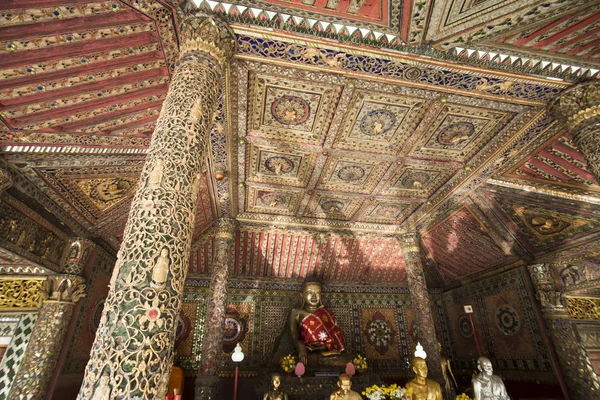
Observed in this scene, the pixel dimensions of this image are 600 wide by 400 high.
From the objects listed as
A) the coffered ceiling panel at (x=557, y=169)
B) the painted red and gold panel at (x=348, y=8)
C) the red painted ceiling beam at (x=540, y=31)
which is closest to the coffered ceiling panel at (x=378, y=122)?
the painted red and gold panel at (x=348, y=8)

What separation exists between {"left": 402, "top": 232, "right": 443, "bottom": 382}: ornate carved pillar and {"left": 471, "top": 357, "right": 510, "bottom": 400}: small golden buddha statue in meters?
2.06

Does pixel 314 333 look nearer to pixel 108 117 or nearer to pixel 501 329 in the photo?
pixel 501 329

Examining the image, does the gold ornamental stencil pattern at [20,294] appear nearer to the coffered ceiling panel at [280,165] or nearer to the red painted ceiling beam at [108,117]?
the red painted ceiling beam at [108,117]

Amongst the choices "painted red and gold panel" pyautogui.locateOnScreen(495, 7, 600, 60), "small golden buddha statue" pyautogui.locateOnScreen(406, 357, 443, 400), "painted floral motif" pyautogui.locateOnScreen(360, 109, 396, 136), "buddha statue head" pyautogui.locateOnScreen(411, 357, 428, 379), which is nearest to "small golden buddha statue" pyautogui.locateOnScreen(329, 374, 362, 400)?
"small golden buddha statue" pyautogui.locateOnScreen(406, 357, 443, 400)

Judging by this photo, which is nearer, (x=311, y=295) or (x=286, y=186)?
(x=286, y=186)

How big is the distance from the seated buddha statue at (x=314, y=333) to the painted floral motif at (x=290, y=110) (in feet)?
17.5

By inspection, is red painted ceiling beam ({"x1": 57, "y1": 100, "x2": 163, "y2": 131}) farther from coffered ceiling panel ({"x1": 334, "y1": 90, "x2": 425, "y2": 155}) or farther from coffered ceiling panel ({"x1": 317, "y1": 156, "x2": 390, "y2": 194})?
coffered ceiling panel ({"x1": 317, "y1": 156, "x2": 390, "y2": 194})

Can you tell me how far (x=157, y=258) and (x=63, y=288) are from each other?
482 cm

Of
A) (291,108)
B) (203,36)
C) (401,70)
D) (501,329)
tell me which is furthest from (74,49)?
(501,329)

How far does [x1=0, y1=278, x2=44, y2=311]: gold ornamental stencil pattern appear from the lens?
5.48 meters

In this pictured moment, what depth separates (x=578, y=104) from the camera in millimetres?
3822

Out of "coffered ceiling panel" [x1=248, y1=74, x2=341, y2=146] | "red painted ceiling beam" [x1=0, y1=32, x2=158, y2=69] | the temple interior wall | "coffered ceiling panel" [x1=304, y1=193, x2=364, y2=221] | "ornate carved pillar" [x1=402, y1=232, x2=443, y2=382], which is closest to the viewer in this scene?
"red painted ceiling beam" [x1=0, y1=32, x2=158, y2=69]

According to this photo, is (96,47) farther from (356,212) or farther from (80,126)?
(356,212)

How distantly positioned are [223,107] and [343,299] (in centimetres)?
775
